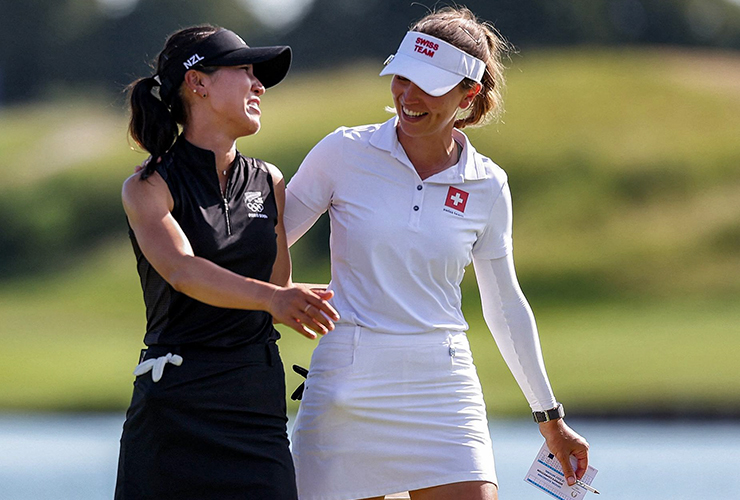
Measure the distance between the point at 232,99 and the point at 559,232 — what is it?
16.0m

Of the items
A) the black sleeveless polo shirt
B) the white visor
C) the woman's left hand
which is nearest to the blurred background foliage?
the woman's left hand

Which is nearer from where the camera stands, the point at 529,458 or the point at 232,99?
the point at 232,99

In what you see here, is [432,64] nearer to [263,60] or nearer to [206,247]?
[263,60]

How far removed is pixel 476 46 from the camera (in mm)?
2893

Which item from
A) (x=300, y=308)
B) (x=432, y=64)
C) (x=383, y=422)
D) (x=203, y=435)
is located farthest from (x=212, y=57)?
(x=383, y=422)

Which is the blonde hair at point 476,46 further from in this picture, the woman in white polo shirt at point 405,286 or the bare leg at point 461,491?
the bare leg at point 461,491

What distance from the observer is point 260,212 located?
102 inches

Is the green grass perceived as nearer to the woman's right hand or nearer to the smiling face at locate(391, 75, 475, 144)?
the smiling face at locate(391, 75, 475, 144)

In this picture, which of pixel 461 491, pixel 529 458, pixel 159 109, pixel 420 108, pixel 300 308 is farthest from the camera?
pixel 529 458

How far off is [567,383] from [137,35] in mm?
29250

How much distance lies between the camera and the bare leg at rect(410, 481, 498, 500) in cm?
266

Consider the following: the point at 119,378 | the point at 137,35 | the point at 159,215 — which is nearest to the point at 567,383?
the point at 119,378

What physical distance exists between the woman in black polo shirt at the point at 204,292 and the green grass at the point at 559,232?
27.4 ft

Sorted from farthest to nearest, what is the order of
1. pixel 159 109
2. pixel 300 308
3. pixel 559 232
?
pixel 559 232, pixel 159 109, pixel 300 308
